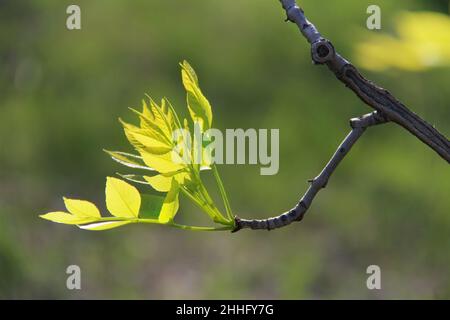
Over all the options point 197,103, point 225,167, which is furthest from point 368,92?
point 225,167

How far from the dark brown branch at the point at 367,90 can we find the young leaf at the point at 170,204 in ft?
0.38

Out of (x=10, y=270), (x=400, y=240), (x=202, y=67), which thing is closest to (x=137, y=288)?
(x=10, y=270)

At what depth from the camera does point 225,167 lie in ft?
8.53

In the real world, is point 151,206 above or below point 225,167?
below

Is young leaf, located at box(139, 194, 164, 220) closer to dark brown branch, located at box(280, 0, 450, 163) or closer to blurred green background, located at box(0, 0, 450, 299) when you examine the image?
dark brown branch, located at box(280, 0, 450, 163)

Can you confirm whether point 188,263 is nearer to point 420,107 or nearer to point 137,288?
point 137,288

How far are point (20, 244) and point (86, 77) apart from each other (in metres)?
0.79

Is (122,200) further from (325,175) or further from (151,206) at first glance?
(325,175)

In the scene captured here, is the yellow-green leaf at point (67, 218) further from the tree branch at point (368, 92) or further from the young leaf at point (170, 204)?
the tree branch at point (368, 92)

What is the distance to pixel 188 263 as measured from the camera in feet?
7.52

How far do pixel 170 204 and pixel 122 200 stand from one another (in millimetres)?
32

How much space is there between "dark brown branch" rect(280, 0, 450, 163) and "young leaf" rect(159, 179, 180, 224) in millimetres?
117

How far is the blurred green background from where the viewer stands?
2199 millimetres

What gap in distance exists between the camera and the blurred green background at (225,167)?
2.20 m
